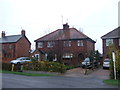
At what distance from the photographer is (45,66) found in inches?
927

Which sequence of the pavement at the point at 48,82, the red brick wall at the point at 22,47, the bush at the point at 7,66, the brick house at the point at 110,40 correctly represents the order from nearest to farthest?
the pavement at the point at 48,82, the bush at the point at 7,66, the brick house at the point at 110,40, the red brick wall at the point at 22,47

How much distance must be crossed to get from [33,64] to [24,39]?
22266mm

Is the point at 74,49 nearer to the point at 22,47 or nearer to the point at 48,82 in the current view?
the point at 22,47

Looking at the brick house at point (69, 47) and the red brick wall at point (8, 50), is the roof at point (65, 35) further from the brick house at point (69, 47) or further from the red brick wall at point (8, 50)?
the red brick wall at point (8, 50)

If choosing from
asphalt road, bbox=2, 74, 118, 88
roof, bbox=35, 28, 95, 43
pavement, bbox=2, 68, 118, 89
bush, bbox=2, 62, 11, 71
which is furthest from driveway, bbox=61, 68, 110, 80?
roof, bbox=35, 28, 95, 43

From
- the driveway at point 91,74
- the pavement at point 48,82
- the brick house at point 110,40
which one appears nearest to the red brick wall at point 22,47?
the brick house at point 110,40

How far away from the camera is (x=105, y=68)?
27547mm

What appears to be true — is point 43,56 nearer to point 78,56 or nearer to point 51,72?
point 78,56

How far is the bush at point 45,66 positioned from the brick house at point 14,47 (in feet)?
58.9

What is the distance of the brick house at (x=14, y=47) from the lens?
139 feet

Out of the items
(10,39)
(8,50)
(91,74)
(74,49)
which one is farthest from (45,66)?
(10,39)

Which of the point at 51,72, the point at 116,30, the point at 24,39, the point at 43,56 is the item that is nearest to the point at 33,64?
the point at 51,72

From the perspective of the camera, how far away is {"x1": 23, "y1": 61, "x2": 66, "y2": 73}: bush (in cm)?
2256

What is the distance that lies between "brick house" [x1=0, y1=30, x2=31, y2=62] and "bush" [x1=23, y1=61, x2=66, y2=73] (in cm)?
1795
